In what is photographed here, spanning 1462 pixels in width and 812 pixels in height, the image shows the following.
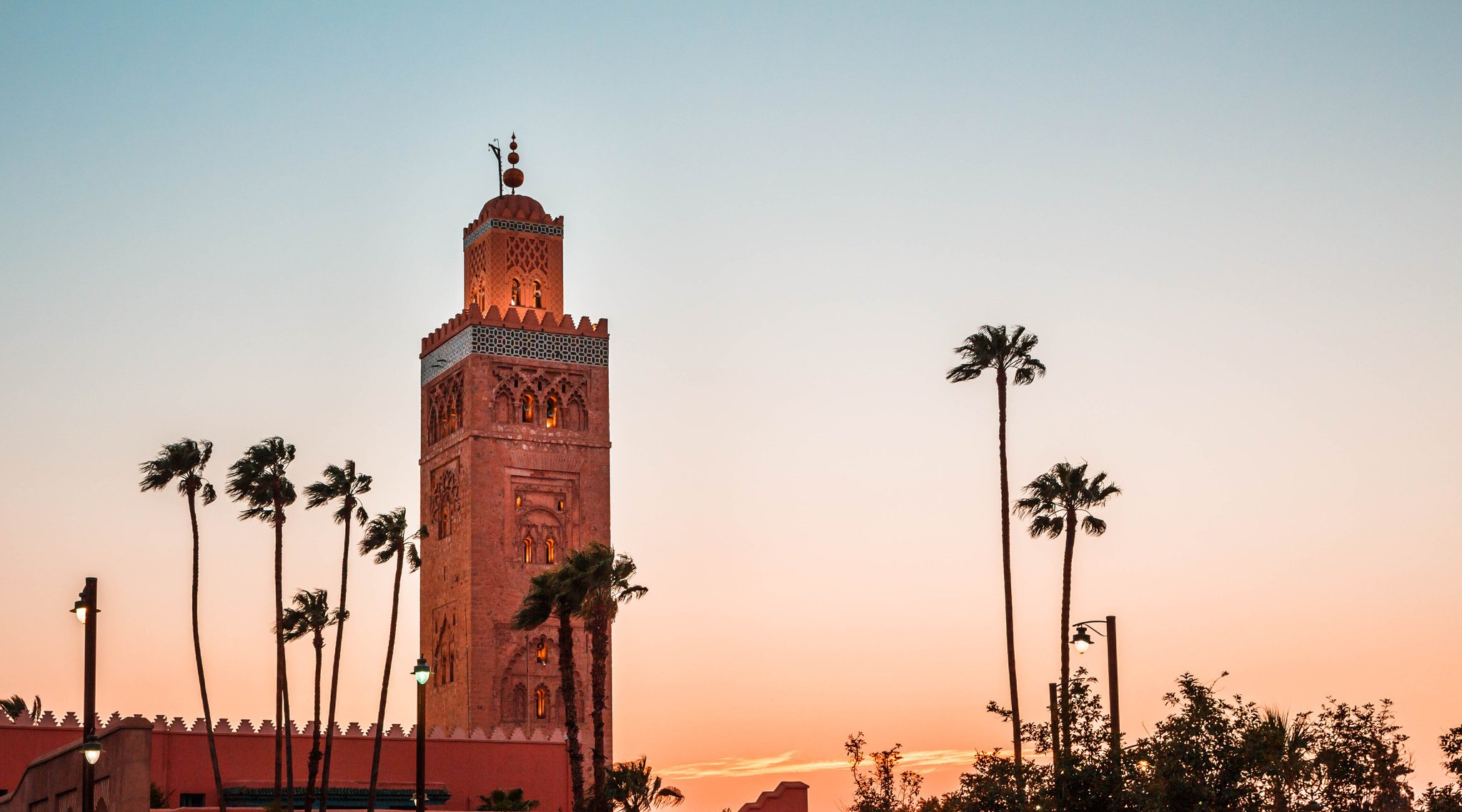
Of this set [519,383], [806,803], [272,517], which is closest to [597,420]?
[519,383]

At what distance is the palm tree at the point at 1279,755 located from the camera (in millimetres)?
25688

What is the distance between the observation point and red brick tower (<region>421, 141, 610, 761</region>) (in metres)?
59.9

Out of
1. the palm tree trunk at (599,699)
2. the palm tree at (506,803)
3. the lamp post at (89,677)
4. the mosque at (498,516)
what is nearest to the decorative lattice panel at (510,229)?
the mosque at (498,516)

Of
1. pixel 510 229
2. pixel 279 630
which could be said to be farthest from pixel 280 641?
pixel 510 229

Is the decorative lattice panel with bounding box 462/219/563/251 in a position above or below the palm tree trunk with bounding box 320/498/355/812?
above

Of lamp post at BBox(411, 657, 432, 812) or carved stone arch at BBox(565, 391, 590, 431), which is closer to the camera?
lamp post at BBox(411, 657, 432, 812)

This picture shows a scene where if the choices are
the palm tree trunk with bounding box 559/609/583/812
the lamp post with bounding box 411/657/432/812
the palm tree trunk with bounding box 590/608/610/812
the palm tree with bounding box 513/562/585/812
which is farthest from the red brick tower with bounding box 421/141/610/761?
the lamp post with bounding box 411/657/432/812

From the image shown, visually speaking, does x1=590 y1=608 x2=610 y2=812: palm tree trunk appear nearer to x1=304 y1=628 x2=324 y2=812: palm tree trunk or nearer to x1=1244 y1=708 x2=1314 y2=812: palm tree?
x1=304 y1=628 x2=324 y2=812: palm tree trunk

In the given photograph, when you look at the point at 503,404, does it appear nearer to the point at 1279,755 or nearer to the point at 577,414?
the point at 577,414

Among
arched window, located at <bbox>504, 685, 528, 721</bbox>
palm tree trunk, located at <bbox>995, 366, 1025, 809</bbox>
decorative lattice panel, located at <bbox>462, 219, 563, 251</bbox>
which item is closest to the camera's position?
palm tree trunk, located at <bbox>995, 366, 1025, 809</bbox>

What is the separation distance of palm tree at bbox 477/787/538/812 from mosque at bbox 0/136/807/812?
4.96 ft

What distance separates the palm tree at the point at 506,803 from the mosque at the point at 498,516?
4.96 feet

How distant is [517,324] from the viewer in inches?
2478

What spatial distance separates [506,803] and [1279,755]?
29077 millimetres
